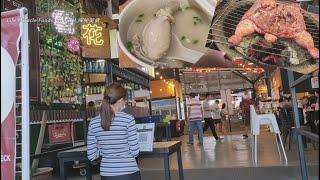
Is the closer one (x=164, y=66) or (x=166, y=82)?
(x=164, y=66)

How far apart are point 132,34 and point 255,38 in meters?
1.25

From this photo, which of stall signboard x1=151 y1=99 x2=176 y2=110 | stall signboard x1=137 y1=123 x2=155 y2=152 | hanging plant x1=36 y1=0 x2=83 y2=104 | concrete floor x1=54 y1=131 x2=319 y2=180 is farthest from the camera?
stall signboard x1=151 y1=99 x2=176 y2=110

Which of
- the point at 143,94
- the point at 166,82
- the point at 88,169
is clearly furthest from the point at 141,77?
the point at 88,169

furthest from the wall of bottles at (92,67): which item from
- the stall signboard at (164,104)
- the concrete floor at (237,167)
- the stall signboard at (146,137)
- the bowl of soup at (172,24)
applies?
the stall signboard at (164,104)

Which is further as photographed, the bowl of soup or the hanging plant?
the hanging plant

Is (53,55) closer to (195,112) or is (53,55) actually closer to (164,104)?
(195,112)

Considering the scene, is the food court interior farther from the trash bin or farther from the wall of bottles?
the trash bin

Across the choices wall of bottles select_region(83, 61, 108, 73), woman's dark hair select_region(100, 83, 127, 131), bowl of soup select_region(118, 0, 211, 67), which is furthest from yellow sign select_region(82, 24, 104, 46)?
wall of bottles select_region(83, 61, 108, 73)

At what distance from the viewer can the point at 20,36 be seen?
268 centimetres

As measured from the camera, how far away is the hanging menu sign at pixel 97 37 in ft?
14.0

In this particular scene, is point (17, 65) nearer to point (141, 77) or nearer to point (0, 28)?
point (0, 28)

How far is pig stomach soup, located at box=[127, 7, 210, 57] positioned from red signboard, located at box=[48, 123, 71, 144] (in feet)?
11.3

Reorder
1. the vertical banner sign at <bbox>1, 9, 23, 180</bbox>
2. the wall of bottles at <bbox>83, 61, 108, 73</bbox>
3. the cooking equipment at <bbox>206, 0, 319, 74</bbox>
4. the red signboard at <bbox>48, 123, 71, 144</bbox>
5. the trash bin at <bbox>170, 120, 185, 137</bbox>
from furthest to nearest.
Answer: the trash bin at <bbox>170, 120, 185, 137</bbox> → the wall of bottles at <bbox>83, 61, 108, 73</bbox> → the red signboard at <bbox>48, 123, 71, 144</bbox> → the cooking equipment at <bbox>206, 0, 319, 74</bbox> → the vertical banner sign at <bbox>1, 9, 23, 180</bbox>

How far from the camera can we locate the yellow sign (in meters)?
4.33
